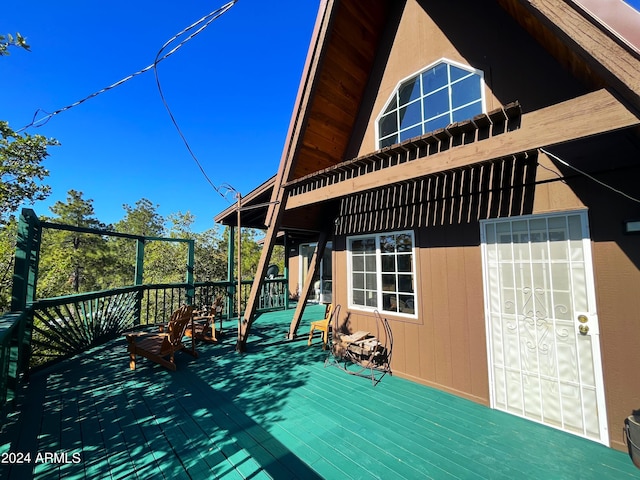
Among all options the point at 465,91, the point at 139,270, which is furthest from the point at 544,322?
the point at 139,270

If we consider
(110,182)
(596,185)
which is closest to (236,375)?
(596,185)

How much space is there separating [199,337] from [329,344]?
267 centimetres

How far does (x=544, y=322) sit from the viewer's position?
2695 millimetres

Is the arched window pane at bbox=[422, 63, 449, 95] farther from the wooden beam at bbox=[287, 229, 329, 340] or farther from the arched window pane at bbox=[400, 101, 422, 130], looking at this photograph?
the wooden beam at bbox=[287, 229, 329, 340]

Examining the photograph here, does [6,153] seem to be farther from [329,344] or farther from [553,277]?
[553,277]

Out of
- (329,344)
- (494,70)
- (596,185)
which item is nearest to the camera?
(596,185)

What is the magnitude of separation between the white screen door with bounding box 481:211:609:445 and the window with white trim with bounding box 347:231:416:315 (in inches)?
40.4

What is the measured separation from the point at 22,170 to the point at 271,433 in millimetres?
10746

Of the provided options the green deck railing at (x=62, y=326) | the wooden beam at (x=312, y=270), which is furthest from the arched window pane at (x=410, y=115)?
the green deck railing at (x=62, y=326)

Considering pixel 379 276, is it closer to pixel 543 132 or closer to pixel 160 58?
pixel 543 132

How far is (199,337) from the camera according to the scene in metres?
5.37

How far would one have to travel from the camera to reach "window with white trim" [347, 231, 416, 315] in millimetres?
3871

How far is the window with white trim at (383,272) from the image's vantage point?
3871 millimetres

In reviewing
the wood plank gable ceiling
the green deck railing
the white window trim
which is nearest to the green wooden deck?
the green deck railing
